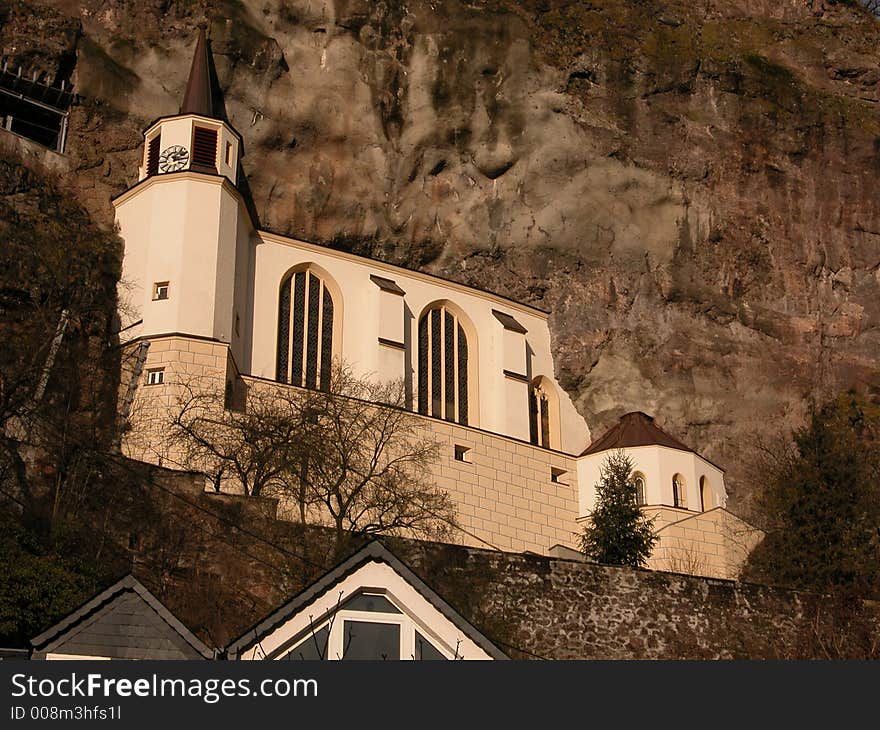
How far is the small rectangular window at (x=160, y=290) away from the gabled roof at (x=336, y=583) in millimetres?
20026

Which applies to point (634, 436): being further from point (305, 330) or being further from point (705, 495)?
point (305, 330)

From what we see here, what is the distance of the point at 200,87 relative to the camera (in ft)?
131

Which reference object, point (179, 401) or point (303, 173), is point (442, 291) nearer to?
point (303, 173)

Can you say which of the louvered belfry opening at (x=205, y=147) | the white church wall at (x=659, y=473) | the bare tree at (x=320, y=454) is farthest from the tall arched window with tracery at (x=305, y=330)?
the white church wall at (x=659, y=473)

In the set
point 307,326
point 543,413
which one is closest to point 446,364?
point 543,413

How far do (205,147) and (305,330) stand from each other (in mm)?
5503

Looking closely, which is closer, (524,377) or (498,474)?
(498,474)

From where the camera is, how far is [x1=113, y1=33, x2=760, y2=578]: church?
119ft

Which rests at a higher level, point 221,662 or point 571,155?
point 571,155

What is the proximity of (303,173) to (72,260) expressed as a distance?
338 inches

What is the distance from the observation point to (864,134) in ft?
155

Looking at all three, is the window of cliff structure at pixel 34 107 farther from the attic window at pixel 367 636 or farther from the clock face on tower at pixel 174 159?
the attic window at pixel 367 636

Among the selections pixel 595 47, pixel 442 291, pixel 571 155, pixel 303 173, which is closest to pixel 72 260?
pixel 303 173

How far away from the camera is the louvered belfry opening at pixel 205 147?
3834cm
